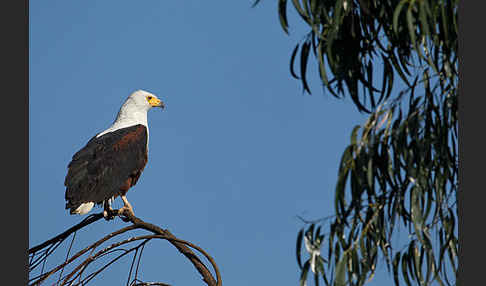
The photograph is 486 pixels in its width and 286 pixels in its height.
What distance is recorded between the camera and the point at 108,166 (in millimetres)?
3881

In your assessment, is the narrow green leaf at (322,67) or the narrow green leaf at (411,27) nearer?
the narrow green leaf at (411,27)

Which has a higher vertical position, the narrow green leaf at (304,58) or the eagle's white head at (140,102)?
the narrow green leaf at (304,58)

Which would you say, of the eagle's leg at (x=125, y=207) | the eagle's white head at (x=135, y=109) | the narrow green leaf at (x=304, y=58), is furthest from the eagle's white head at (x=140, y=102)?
the narrow green leaf at (x=304, y=58)

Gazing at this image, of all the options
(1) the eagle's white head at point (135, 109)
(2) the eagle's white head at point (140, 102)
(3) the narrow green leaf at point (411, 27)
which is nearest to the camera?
(3) the narrow green leaf at point (411, 27)

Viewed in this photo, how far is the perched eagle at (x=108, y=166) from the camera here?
12.1ft

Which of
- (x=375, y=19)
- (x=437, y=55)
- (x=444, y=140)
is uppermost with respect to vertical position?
(x=375, y=19)

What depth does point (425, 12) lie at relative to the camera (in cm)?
217

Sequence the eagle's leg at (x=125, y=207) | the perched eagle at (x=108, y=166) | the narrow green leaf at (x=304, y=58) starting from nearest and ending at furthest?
the narrow green leaf at (x=304, y=58) < the perched eagle at (x=108, y=166) < the eagle's leg at (x=125, y=207)

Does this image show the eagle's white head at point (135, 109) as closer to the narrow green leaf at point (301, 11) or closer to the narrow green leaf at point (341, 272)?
the narrow green leaf at point (301, 11)

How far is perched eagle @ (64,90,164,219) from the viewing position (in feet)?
12.1
